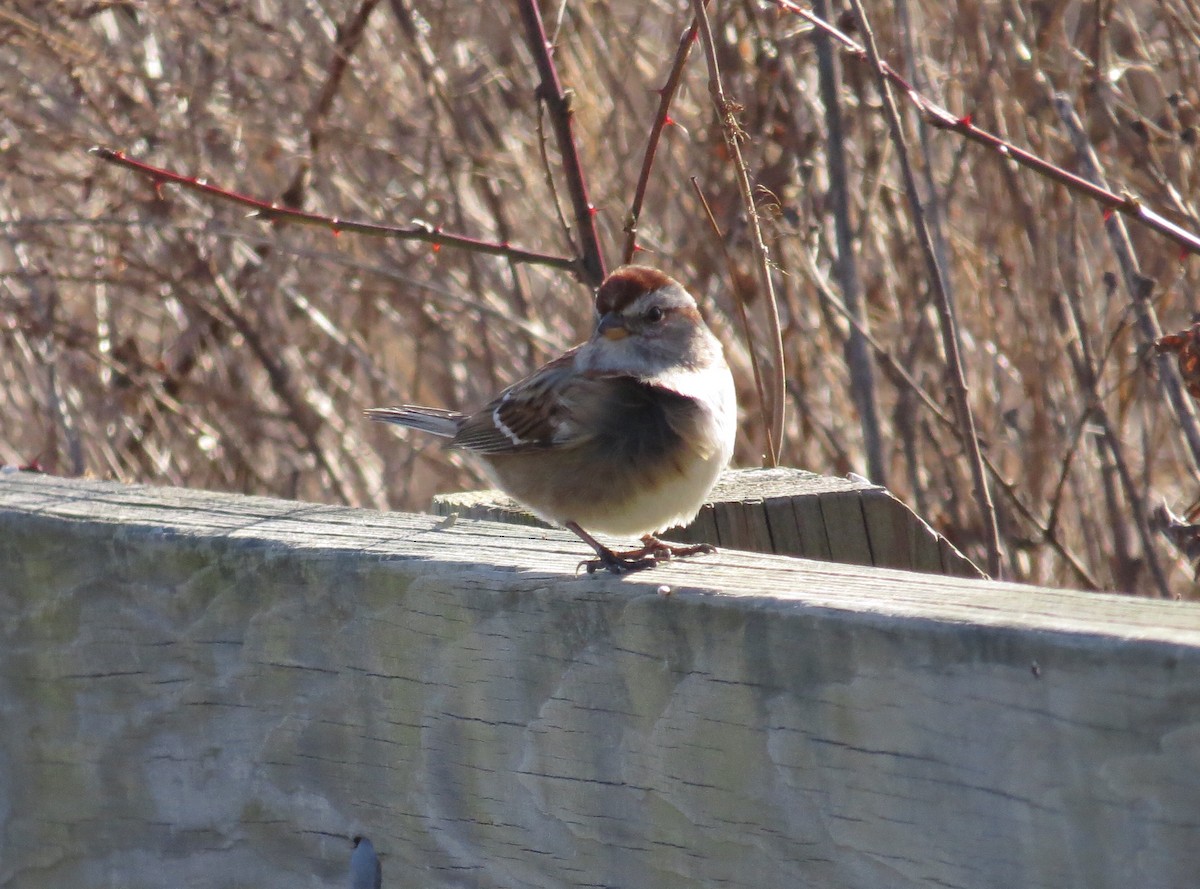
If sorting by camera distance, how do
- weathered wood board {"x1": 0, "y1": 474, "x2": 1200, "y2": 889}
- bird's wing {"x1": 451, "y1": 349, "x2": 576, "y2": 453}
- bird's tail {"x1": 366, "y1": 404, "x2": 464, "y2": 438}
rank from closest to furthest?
weathered wood board {"x1": 0, "y1": 474, "x2": 1200, "y2": 889} → bird's wing {"x1": 451, "y1": 349, "x2": 576, "y2": 453} → bird's tail {"x1": 366, "y1": 404, "x2": 464, "y2": 438}

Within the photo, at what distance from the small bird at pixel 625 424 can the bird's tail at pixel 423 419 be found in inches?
12.2

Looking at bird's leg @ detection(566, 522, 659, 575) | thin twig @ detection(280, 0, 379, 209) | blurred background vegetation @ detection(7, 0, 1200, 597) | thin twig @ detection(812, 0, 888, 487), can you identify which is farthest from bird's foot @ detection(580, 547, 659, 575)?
thin twig @ detection(280, 0, 379, 209)

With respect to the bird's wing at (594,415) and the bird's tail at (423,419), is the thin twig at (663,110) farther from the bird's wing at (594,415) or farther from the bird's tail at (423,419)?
the bird's tail at (423,419)

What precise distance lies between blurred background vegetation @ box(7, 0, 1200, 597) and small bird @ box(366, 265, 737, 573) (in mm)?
796

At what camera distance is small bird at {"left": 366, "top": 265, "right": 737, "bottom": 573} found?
7.79ft

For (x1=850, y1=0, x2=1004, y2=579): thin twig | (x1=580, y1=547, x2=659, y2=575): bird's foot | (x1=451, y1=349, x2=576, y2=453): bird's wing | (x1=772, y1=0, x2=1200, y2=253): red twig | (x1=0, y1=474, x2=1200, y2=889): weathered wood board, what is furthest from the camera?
(x1=451, y1=349, x2=576, y2=453): bird's wing

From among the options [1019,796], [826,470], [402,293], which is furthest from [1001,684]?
[402,293]

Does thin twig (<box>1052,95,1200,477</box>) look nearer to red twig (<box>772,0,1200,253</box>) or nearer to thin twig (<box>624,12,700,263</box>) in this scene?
red twig (<box>772,0,1200,253</box>)

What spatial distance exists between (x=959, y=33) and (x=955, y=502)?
1306 millimetres

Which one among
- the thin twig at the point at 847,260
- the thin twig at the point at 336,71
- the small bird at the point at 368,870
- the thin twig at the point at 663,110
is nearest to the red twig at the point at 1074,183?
the thin twig at the point at 663,110

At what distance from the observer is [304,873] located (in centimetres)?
148

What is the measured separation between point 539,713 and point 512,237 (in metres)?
3.55

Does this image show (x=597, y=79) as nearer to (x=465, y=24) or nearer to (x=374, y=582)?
(x=465, y=24)

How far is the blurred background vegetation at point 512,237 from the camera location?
12.7 ft
